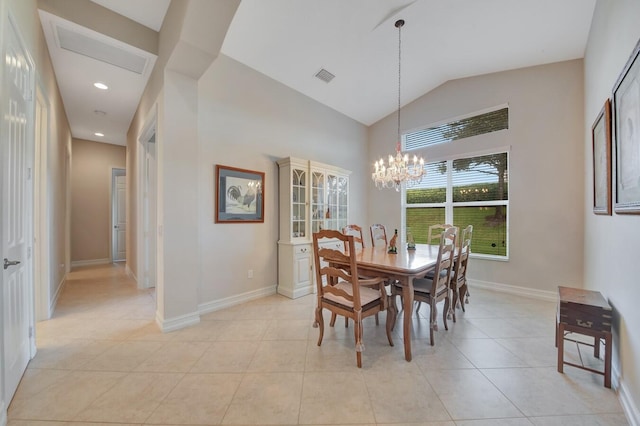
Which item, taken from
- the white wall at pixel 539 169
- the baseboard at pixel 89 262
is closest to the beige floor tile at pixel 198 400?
the white wall at pixel 539 169

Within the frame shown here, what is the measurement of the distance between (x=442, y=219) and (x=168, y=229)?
4.32 meters

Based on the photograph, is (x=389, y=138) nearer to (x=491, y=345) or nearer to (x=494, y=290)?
(x=494, y=290)

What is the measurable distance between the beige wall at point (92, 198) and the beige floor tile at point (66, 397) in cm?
540

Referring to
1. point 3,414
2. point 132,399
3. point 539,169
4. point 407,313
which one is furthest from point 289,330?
point 539,169

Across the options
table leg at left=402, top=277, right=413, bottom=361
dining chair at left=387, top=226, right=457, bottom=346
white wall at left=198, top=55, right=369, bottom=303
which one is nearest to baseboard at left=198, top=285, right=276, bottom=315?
white wall at left=198, top=55, right=369, bottom=303

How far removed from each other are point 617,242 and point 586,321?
645 millimetres

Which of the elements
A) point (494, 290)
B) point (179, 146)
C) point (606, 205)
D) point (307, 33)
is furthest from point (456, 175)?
point (179, 146)

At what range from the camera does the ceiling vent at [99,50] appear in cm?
247

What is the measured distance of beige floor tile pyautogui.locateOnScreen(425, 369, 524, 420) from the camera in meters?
1.54

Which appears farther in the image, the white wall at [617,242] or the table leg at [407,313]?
the table leg at [407,313]

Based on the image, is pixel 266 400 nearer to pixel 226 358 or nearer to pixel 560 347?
pixel 226 358

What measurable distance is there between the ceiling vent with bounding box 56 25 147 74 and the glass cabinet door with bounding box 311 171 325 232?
8.16ft

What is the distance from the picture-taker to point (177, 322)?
2639 millimetres

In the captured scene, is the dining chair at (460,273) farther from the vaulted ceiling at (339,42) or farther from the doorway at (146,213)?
the doorway at (146,213)
